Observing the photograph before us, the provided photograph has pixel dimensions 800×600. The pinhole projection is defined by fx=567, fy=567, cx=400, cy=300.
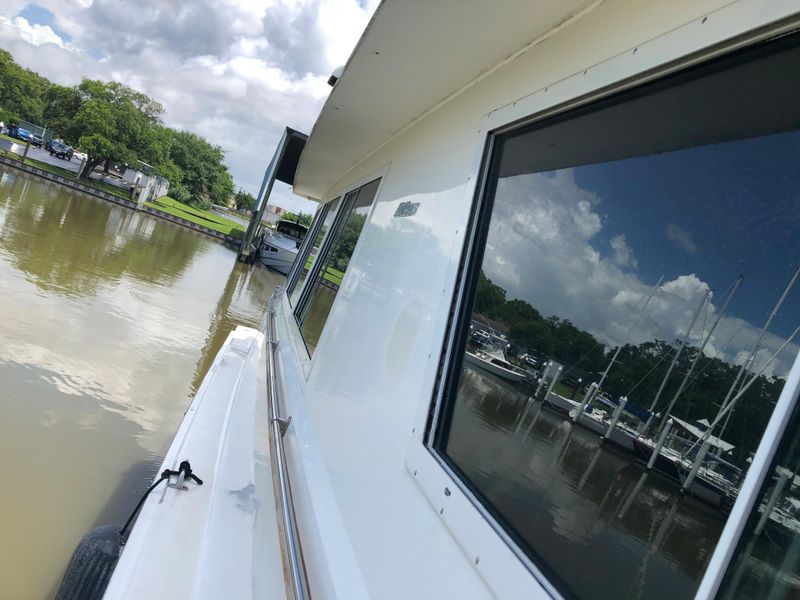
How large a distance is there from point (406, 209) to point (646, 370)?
156 cm

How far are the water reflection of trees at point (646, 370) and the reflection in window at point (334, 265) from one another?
2061 mm

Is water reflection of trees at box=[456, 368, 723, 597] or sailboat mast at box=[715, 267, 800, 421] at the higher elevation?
sailboat mast at box=[715, 267, 800, 421]

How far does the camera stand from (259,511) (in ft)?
7.07

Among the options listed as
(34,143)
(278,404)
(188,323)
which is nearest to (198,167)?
(34,143)

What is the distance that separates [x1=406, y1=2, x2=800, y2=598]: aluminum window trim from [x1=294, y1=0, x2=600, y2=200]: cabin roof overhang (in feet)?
0.80

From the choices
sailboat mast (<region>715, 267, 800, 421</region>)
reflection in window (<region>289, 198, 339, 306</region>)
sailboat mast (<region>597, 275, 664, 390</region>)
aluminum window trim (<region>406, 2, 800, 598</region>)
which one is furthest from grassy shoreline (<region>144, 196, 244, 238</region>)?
sailboat mast (<region>715, 267, 800, 421</region>)

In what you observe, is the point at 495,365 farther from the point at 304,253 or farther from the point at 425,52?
the point at 304,253

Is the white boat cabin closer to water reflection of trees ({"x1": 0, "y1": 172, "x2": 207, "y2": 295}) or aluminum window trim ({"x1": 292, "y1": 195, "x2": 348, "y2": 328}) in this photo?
aluminum window trim ({"x1": 292, "y1": 195, "x2": 348, "y2": 328})

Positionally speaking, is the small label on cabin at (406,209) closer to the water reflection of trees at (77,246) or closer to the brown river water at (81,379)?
the brown river water at (81,379)

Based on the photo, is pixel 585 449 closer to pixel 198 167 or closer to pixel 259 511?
pixel 259 511

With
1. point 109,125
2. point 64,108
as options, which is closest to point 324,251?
point 109,125

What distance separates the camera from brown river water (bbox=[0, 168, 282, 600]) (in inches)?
134

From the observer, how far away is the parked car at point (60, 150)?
47625 millimetres

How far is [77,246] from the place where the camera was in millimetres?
12195
